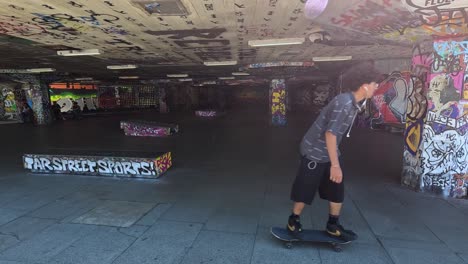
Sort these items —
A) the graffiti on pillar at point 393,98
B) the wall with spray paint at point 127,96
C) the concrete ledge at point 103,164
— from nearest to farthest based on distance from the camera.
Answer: the concrete ledge at point 103,164 < the graffiti on pillar at point 393,98 < the wall with spray paint at point 127,96

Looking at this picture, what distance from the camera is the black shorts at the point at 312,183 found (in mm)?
3309

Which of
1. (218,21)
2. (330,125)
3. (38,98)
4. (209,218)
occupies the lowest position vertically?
(209,218)

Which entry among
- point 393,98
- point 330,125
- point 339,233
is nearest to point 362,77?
point 330,125

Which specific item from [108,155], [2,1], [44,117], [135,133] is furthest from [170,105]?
[2,1]

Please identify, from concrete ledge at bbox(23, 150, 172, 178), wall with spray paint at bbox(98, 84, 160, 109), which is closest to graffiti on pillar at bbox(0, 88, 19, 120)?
wall with spray paint at bbox(98, 84, 160, 109)

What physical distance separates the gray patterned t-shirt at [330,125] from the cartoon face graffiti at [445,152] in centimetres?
334

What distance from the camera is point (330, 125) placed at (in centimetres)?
307

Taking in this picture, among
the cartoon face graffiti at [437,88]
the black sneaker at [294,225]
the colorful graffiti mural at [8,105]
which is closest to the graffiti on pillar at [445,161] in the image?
the cartoon face graffiti at [437,88]

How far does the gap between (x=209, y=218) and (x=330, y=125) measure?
8.47 feet

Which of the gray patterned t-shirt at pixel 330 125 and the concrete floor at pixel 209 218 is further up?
the gray patterned t-shirt at pixel 330 125

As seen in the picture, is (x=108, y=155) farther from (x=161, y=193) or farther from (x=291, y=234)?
(x=291, y=234)

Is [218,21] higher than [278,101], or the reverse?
[218,21]

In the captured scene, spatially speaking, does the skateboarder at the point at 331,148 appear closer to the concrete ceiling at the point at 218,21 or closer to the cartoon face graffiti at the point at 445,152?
the concrete ceiling at the point at 218,21

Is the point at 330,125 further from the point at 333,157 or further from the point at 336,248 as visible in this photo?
the point at 336,248
